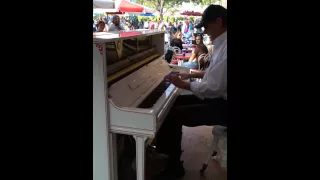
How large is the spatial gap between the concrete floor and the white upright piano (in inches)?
29.5

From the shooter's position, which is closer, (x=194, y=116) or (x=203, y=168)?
(x=194, y=116)

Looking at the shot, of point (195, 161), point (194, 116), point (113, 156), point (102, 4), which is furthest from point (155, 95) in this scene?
point (102, 4)

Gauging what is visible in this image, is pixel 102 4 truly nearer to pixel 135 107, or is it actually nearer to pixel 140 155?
pixel 135 107

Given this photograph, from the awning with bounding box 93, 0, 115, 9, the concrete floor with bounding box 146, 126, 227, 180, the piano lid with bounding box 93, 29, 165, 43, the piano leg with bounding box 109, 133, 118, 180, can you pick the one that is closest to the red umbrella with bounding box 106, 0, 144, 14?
the awning with bounding box 93, 0, 115, 9

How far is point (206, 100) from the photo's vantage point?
7.43 ft

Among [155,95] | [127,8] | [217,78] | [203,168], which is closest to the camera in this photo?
[217,78]

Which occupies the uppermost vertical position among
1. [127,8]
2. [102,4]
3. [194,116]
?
[127,8]

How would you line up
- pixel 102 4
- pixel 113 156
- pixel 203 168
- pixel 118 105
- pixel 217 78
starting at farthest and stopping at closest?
pixel 102 4 < pixel 203 168 < pixel 217 78 < pixel 113 156 < pixel 118 105

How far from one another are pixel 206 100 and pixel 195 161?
2.46ft

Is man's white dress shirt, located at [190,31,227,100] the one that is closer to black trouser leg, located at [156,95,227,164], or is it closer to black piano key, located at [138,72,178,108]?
black trouser leg, located at [156,95,227,164]

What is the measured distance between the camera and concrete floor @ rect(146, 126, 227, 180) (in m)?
2.45
